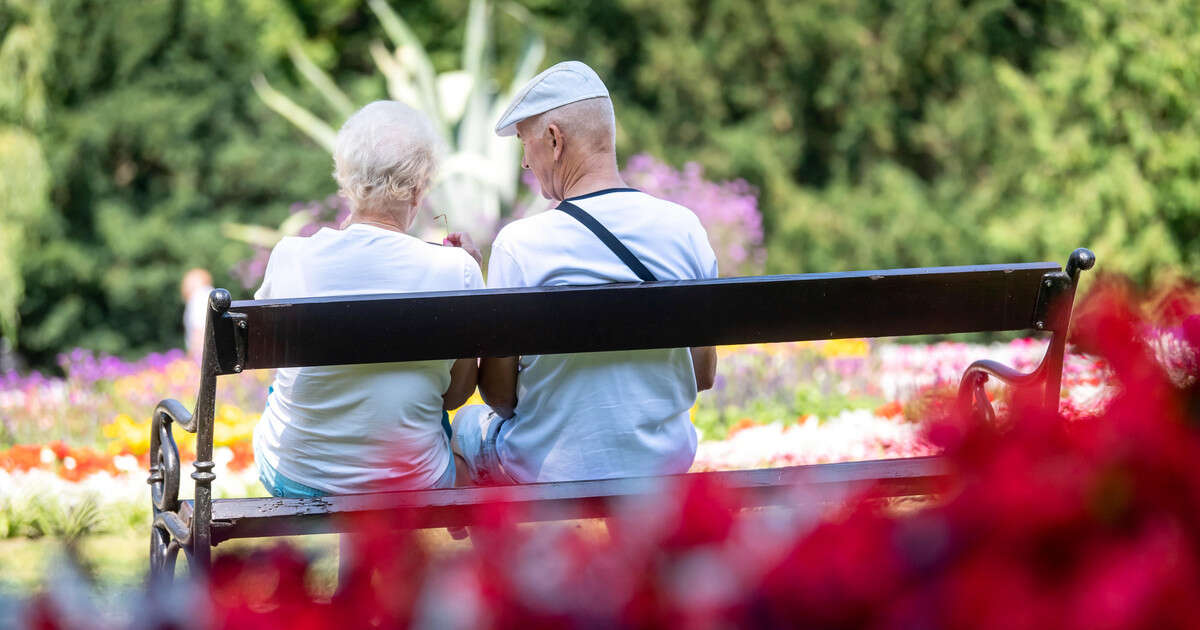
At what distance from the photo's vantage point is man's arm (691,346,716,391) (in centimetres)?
275

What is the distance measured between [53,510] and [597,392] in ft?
8.59

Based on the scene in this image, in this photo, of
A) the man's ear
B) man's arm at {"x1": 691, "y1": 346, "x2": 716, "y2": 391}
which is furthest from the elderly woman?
man's arm at {"x1": 691, "y1": 346, "x2": 716, "y2": 391}

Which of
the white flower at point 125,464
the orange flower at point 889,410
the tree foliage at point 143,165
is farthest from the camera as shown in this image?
the tree foliage at point 143,165

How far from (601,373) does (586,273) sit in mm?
201

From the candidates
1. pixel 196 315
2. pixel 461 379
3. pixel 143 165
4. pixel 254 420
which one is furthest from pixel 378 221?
pixel 143 165

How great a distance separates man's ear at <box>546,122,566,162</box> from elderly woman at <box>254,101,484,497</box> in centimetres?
24

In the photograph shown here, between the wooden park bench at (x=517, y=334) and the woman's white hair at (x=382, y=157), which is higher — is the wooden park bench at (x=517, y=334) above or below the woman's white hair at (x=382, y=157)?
→ below

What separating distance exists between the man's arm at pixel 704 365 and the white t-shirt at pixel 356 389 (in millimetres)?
554

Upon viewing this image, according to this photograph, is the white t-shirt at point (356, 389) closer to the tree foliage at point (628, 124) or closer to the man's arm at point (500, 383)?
the man's arm at point (500, 383)

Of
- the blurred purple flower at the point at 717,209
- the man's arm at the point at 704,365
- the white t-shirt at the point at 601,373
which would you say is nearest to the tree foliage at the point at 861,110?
the blurred purple flower at the point at 717,209

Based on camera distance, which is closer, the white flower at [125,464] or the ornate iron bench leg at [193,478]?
the ornate iron bench leg at [193,478]

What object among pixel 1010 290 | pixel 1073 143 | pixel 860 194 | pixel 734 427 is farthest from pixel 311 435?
pixel 860 194

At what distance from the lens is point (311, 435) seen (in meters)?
2.51

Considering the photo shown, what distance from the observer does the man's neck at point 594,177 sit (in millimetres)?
2550
